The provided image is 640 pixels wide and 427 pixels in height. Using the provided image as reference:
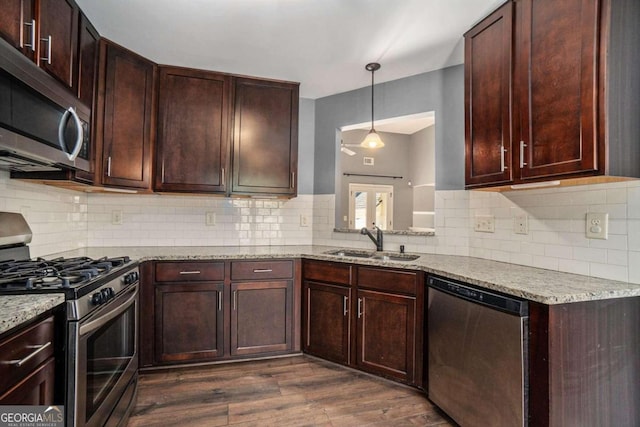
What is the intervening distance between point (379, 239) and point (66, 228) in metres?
2.41

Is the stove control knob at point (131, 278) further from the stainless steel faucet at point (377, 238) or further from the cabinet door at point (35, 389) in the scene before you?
the stainless steel faucet at point (377, 238)

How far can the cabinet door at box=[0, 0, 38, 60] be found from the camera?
1280 mm

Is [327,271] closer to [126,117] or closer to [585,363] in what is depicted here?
[585,363]

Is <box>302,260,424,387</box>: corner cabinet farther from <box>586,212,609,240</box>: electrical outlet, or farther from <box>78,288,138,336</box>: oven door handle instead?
<box>78,288,138,336</box>: oven door handle

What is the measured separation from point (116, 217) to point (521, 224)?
3.06 meters

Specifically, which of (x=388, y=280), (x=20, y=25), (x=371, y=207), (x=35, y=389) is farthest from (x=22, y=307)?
(x=371, y=207)

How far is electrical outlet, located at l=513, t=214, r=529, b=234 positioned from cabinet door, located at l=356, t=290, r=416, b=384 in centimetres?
79

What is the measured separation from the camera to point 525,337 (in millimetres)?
1354

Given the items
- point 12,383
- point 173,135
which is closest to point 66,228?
point 173,135

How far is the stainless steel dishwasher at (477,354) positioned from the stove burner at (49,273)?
1.73 m

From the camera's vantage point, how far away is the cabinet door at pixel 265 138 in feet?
8.86

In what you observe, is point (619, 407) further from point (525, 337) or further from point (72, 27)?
point (72, 27)

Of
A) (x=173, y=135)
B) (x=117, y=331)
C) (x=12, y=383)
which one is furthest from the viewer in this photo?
(x=173, y=135)

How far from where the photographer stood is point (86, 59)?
1.98 metres
